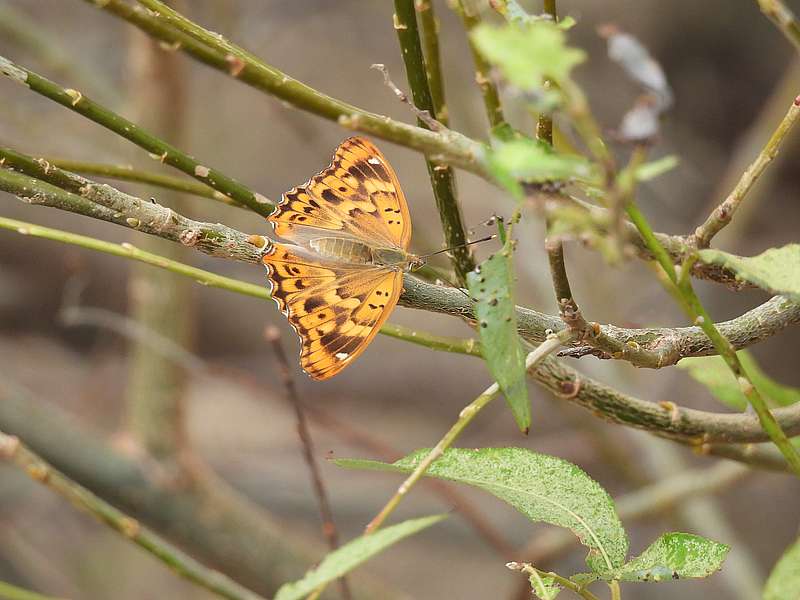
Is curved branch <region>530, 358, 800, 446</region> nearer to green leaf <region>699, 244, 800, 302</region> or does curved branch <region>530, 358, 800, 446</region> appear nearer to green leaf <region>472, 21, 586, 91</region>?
green leaf <region>699, 244, 800, 302</region>

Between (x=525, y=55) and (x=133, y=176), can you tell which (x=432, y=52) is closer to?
(x=133, y=176)

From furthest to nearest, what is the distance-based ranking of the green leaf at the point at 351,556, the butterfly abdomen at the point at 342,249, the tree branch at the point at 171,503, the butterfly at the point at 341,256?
the tree branch at the point at 171,503 < the butterfly abdomen at the point at 342,249 < the butterfly at the point at 341,256 < the green leaf at the point at 351,556

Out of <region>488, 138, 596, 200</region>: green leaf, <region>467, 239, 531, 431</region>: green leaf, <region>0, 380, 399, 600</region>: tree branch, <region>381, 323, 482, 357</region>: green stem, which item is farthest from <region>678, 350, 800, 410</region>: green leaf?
<region>0, 380, 399, 600</region>: tree branch

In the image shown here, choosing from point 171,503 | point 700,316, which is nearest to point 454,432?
point 700,316

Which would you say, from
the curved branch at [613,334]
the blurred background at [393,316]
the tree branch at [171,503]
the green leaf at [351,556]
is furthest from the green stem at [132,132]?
the blurred background at [393,316]

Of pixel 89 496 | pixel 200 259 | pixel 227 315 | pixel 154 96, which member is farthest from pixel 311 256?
pixel 227 315

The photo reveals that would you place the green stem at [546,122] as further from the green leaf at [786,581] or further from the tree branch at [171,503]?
the tree branch at [171,503]
